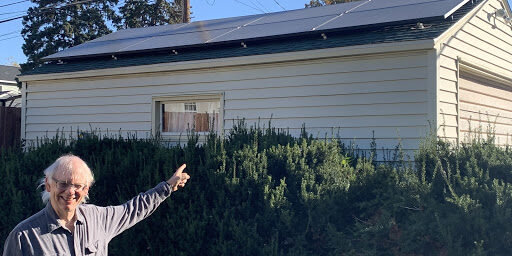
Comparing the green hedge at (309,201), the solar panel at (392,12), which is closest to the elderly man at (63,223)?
the green hedge at (309,201)

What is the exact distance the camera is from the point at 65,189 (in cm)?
335

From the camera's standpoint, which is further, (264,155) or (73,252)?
(264,155)

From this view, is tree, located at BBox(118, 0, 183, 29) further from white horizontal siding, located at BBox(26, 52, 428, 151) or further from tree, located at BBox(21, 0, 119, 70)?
white horizontal siding, located at BBox(26, 52, 428, 151)

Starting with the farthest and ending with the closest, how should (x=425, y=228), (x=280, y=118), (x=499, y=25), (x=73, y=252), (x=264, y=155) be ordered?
1. (x=499, y=25)
2. (x=280, y=118)
3. (x=264, y=155)
4. (x=425, y=228)
5. (x=73, y=252)

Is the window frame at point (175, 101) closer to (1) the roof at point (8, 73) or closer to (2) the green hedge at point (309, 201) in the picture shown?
(2) the green hedge at point (309, 201)

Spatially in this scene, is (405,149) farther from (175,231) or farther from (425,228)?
(175,231)

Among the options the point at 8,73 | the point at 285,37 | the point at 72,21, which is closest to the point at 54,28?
the point at 72,21

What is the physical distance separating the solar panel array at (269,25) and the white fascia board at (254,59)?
0.55m

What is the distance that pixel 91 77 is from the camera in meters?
11.1

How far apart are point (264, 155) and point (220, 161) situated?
0.46 meters

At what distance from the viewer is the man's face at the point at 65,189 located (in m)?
3.35

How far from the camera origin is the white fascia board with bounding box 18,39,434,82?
26.4 feet

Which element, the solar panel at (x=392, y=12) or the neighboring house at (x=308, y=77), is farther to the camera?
the solar panel at (x=392, y=12)

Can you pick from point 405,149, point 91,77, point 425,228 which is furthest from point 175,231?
point 91,77
